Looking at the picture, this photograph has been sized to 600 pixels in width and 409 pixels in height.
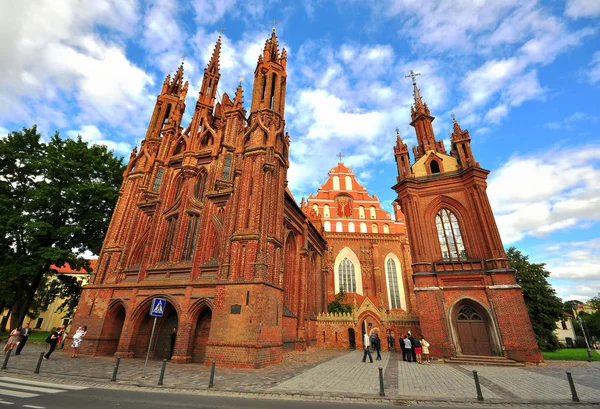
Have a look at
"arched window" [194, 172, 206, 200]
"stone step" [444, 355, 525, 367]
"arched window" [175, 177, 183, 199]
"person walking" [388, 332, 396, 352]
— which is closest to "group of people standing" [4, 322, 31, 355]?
"arched window" [175, 177, 183, 199]

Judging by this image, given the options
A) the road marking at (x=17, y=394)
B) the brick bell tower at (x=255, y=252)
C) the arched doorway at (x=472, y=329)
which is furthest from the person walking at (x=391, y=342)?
the road marking at (x=17, y=394)

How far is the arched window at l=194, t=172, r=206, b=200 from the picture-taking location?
1947cm

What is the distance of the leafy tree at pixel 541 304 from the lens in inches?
953

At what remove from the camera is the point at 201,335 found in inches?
598

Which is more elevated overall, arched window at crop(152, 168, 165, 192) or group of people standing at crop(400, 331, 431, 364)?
arched window at crop(152, 168, 165, 192)

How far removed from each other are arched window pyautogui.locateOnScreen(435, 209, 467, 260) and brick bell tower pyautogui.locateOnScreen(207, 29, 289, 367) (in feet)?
41.6

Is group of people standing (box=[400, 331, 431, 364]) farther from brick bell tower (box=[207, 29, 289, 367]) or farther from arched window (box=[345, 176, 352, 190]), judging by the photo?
arched window (box=[345, 176, 352, 190])

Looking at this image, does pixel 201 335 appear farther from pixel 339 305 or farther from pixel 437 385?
pixel 339 305

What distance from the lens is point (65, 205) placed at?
22.4 metres

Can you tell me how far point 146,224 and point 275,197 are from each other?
10.6 metres

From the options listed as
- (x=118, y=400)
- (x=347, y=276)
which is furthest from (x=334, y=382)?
(x=347, y=276)

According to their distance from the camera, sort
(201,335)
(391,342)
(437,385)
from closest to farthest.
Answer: (437,385)
(201,335)
(391,342)

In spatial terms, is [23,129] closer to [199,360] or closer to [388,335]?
[199,360]

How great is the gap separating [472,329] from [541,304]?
12277 millimetres
